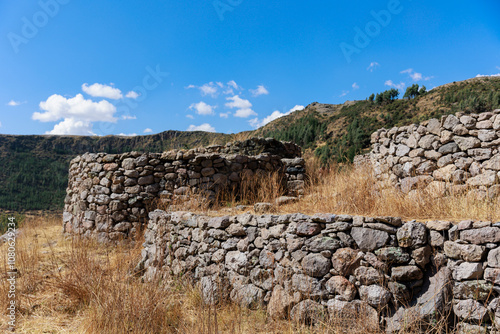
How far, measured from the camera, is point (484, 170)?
18.6 feet

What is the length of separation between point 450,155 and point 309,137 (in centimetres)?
2593

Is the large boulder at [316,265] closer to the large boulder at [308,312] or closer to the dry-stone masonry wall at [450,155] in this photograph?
the large boulder at [308,312]

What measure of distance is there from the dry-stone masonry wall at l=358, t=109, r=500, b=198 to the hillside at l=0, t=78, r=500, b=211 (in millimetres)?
11978

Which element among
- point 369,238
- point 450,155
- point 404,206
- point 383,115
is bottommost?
point 369,238

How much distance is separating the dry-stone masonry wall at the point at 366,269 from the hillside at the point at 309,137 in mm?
15332

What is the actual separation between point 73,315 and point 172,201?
159 inches

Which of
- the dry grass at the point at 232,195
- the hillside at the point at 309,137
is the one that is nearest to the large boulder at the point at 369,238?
the dry grass at the point at 232,195

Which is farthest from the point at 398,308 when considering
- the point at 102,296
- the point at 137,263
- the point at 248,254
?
the point at 137,263

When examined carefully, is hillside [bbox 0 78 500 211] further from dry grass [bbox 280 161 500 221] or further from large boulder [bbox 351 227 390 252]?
large boulder [bbox 351 227 390 252]

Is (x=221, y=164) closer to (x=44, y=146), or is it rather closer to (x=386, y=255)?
(x=386, y=255)

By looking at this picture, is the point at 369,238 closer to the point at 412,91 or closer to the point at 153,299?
the point at 153,299

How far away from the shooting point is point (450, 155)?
19.9ft

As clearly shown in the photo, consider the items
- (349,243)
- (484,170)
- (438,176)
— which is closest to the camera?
(349,243)

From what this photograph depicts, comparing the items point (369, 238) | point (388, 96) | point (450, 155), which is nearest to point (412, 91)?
point (388, 96)
